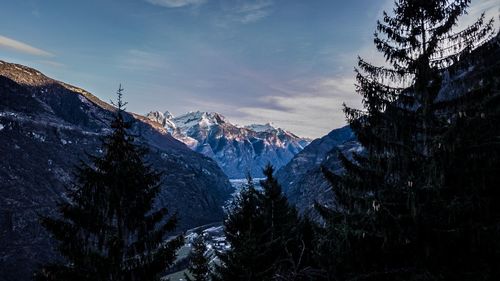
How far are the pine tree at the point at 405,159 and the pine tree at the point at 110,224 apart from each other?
8624mm

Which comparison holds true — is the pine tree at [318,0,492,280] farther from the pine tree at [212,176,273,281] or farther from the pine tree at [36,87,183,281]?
the pine tree at [36,87,183,281]

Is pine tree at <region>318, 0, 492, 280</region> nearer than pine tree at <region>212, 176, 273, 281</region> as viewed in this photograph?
Yes

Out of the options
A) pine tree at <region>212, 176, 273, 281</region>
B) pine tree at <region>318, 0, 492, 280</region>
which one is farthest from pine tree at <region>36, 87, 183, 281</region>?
pine tree at <region>318, 0, 492, 280</region>

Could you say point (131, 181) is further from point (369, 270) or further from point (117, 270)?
point (369, 270)

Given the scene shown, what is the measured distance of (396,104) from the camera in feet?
49.2

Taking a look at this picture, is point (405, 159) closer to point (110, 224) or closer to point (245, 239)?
point (245, 239)

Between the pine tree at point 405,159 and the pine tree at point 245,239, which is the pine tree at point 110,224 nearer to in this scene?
the pine tree at point 245,239

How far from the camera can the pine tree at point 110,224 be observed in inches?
622

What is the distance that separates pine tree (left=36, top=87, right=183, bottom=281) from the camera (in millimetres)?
15789

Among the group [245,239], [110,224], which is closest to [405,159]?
[245,239]

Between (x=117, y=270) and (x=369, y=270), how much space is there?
1082cm

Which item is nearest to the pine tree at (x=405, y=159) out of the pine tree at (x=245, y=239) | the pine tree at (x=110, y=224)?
the pine tree at (x=245, y=239)

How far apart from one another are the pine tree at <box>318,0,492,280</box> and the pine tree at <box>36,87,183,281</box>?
8.62 m

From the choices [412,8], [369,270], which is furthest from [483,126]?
[369,270]
